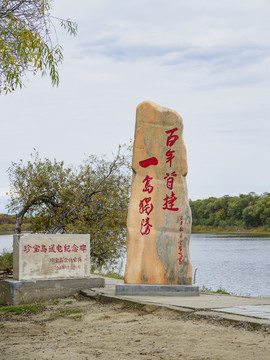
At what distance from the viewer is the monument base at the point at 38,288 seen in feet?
29.7

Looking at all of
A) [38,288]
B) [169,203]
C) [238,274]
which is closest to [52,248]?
[38,288]

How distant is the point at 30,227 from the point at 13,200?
1163mm

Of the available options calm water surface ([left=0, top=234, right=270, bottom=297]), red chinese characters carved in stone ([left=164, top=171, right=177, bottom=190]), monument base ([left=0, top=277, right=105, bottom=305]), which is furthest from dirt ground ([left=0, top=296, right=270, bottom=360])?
calm water surface ([left=0, top=234, right=270, bottom=297])

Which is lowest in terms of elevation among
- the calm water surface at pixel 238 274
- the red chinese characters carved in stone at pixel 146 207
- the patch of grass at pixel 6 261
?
the calm water surface at pixel 238 274

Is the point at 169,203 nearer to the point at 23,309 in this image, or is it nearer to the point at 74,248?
the point at 74,248

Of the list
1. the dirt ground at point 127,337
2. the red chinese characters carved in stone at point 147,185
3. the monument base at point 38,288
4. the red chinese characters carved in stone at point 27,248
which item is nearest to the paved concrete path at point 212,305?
the dirt ground at point 127,337

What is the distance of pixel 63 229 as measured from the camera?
14672mm

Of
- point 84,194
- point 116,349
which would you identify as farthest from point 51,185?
point 116,349

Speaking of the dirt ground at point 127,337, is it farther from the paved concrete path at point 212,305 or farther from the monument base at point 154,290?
the monument base at point 154,290

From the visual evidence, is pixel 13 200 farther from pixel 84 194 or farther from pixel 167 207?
pixel 167 207

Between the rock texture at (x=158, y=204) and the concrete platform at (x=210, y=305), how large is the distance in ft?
1.80

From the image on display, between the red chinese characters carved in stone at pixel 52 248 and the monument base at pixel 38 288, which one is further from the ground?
the red chinese characters carved in stone at pixel 52 248

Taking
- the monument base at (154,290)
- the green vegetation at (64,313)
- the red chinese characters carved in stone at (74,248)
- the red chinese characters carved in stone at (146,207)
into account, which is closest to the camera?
the green vegetation at (64,313)

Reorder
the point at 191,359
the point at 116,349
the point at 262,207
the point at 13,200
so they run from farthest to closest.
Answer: the point at 262,207 → the point at 13,200 → the point at 116,349 → the point at 191,359
